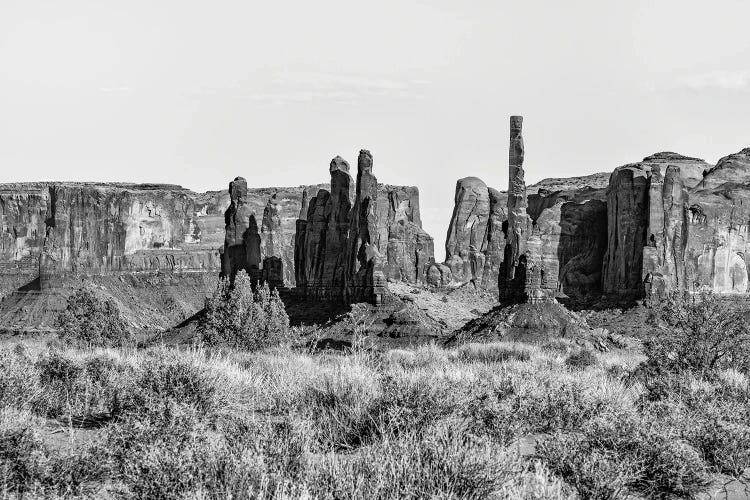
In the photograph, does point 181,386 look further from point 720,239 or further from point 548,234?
point 548,234

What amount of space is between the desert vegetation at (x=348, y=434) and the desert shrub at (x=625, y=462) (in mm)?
23

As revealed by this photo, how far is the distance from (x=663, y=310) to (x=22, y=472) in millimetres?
17463

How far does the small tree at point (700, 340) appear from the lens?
834 inches

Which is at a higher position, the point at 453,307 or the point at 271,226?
the point at 271,226

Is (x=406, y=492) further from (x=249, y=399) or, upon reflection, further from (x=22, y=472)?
(x=249, y=399)

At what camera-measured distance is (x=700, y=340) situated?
21.7 meters

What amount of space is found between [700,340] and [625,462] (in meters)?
12.9

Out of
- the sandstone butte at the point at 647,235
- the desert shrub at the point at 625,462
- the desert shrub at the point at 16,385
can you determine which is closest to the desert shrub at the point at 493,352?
the desert shrub at the point at 16,385

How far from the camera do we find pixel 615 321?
237ft

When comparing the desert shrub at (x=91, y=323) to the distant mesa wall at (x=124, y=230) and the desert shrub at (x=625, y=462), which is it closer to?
the desert shrub at (x=625, y=462)

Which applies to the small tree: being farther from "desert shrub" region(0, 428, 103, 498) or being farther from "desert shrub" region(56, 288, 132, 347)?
"desert shrub" region(56, 288, 132, 347)

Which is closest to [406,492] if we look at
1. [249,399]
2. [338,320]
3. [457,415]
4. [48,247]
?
[457,415]

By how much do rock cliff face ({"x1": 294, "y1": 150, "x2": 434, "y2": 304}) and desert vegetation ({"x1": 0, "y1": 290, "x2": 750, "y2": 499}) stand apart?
174ft

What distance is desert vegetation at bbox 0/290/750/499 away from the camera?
→ 811 centimetres
